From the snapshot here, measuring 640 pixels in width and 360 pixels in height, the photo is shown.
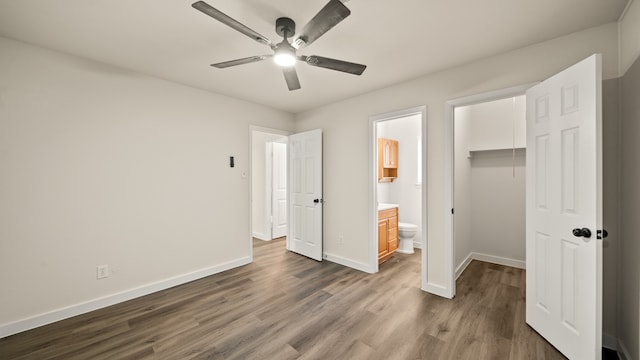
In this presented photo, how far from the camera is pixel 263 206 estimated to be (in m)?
5.41

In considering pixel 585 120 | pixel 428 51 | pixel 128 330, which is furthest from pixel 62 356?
pixel 585 120

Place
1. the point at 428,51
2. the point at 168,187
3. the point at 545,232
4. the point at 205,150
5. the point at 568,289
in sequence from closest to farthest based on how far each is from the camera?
the point at 568,289 → the point at 545,232 → the point at 428,51 → the point at 168,187 → the point at 205,150

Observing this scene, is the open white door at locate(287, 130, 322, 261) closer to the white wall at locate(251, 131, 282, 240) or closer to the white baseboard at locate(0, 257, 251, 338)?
the white wall at locate(251, 131, 282, 240)

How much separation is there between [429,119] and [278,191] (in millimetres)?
3480

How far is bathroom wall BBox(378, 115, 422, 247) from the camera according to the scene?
4.79 metres

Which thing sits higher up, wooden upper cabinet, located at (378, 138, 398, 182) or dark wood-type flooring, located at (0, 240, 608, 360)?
wooden upper cabinet, located at (378, 138, 398, 182)

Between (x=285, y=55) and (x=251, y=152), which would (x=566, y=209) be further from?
(x=251, y=152)

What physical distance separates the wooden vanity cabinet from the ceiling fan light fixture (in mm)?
2673

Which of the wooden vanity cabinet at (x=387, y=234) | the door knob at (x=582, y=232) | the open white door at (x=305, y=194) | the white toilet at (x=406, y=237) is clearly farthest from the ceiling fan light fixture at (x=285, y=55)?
the white toilet at (x=406, y=237)

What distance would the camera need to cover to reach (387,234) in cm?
405

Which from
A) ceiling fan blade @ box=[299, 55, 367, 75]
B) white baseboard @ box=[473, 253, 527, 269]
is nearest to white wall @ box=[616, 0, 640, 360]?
ceiling fan blade @ box=[299, 55, 367, 75]

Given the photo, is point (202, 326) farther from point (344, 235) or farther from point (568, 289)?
point (568, 289)

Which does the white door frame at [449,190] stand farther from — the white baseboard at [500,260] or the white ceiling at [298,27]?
the white baseboard at [500,260]

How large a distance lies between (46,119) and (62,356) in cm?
207
